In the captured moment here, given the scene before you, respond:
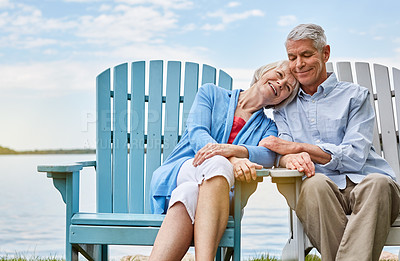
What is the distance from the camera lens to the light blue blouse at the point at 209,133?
256cm

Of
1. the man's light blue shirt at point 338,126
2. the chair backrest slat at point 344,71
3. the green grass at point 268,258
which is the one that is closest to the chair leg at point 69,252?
the man's light blue shirt at point 338,126

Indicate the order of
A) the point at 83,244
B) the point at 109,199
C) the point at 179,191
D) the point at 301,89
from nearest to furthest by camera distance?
the point at 179,191 < the point at 83,244 < the point at 301,89 < the point at 109,199

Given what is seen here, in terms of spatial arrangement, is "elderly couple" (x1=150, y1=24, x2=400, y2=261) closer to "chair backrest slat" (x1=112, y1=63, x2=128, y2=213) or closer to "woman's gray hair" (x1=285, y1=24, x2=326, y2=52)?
"woman's gray hair" (x1=285, y1=24, x2=326, y2=52)

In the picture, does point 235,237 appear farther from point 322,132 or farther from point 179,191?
point 322,132

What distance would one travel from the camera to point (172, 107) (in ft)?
10.6

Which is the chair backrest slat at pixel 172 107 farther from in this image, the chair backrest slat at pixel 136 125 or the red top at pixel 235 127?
the red top at pixel 235 127

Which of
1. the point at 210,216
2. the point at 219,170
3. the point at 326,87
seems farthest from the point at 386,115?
the point at 210,216

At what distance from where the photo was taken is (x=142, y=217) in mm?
2371

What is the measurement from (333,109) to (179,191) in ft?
3.19

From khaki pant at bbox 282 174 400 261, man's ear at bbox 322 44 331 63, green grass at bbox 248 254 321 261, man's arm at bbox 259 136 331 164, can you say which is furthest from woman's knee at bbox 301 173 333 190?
green grass at bbox 248 254 321 261

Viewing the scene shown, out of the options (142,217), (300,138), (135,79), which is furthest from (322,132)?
(135,79)

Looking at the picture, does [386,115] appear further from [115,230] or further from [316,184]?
[115,230]

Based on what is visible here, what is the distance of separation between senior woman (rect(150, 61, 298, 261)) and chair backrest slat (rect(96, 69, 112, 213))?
1.71 feet

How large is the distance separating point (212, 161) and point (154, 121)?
41.0 inches
